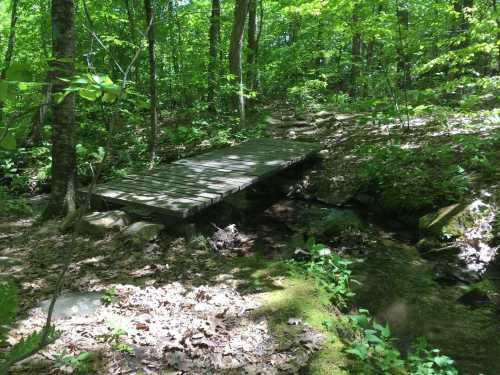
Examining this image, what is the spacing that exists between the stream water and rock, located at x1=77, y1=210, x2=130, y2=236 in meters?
3.57

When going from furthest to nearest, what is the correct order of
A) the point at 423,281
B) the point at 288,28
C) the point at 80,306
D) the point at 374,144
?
the point at 288,28 → the point at 374,144 → the point at 423,281 → the point at 80,306

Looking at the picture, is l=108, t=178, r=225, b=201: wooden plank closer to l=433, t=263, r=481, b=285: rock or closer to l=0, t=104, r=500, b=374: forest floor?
l=0, t=104, r=500, b=374: forest floor

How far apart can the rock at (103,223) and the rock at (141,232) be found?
0.68 ft

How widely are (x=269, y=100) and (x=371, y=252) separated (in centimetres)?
1398

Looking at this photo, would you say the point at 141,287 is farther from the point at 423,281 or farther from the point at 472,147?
the point at 472,147

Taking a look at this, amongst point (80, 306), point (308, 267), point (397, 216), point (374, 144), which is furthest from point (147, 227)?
point (374, 144)

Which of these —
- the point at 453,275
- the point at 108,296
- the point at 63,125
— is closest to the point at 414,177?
the point at 453,275

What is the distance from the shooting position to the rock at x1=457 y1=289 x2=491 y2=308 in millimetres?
5152

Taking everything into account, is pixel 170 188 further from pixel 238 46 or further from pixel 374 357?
pixel 238 46

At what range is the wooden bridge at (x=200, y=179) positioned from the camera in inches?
237

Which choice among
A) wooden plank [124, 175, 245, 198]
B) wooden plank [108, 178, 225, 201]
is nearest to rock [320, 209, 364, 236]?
wooden plank [124, 175, 245, 198]

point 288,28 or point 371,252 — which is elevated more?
point 288,28

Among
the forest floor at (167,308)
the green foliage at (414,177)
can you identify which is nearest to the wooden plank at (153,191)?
the forest floor at (167,308)

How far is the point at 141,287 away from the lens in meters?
Answer: 4.48
